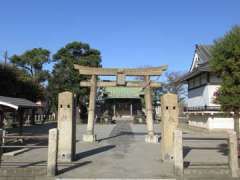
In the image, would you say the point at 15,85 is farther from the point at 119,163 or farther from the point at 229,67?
the point at 229,67

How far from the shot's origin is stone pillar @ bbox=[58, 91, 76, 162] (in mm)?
11320

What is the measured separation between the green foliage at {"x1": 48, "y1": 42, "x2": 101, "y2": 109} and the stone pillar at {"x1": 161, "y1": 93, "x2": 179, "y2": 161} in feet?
109

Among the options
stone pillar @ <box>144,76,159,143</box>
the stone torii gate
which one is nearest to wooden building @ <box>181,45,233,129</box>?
the stone torii gate

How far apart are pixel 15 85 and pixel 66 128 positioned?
23000mm

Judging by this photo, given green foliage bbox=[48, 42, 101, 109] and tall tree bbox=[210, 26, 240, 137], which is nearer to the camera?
tall tree bbox=[210, 26, 240, 137]

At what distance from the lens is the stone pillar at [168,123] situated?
1132 centimetres

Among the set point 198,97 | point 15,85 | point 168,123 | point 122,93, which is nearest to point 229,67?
point 168,123

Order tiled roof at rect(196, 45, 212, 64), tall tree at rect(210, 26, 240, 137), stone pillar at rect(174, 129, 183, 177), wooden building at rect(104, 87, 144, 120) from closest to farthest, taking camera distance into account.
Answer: stone pillar at rect(174, 129, 183, 177) < tall tree at rect(210, 26, 240, 137) < tiled roof at rect(196, 45, 212, 64) < wooden building at rect(104, 87, 144, 120)

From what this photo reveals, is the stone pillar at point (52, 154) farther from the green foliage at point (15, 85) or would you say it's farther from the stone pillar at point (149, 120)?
the green foliage at point (15, 85)

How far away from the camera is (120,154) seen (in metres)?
13.4

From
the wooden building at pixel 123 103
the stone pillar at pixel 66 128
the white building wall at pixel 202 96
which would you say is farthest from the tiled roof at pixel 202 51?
the stone pillar at pixel 66 128

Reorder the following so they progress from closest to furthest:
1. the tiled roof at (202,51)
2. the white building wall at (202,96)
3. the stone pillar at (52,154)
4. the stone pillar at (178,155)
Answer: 1. the stone pillar at (52,154)
2. the stone pillar at (178,155)
3. the white building wall at (202,96)
4. the tiled roof at (202,51)

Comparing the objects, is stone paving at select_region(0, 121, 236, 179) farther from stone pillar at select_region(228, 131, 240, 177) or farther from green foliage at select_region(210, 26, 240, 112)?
A: green foliage at select_region(210, 26, 240, 112)

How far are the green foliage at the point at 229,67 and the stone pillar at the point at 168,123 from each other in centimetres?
166
